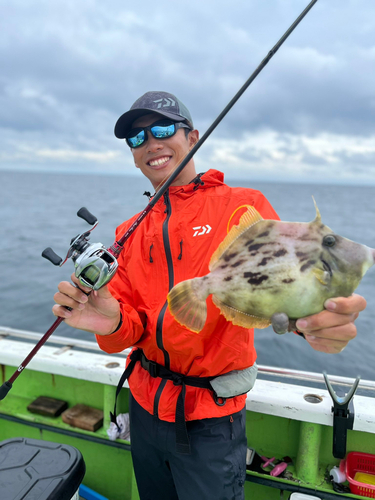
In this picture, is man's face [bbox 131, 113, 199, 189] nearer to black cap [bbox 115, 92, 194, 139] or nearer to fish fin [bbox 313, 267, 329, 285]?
black cap [bbox 115, 92, 194, 139]

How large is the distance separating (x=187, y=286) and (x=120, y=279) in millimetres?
973

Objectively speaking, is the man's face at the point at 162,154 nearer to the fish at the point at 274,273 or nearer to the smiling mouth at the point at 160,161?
the smiling mouth at the point at 160,161

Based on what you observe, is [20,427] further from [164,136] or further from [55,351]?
[164,136]

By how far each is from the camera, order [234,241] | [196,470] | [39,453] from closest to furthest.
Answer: [234,241], [196,470], [39,453]

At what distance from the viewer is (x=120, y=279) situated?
2.47 m

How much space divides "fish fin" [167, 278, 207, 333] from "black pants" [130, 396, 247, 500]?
2.85 feet

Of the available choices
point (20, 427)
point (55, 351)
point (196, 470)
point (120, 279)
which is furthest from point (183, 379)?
point (20, 427)

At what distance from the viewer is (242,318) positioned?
160 centimetres

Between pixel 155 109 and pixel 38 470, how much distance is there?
2543mm

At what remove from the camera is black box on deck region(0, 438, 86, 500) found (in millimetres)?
2155

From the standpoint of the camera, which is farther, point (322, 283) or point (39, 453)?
point (39, 453)

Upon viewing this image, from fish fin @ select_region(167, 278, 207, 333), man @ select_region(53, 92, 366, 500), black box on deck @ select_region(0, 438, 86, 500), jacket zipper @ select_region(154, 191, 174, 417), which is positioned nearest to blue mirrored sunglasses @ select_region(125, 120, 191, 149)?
man @ select_region(53, 92, 366, 500)

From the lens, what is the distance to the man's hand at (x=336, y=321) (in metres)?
1.39

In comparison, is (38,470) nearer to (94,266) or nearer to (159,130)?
(94,266)
